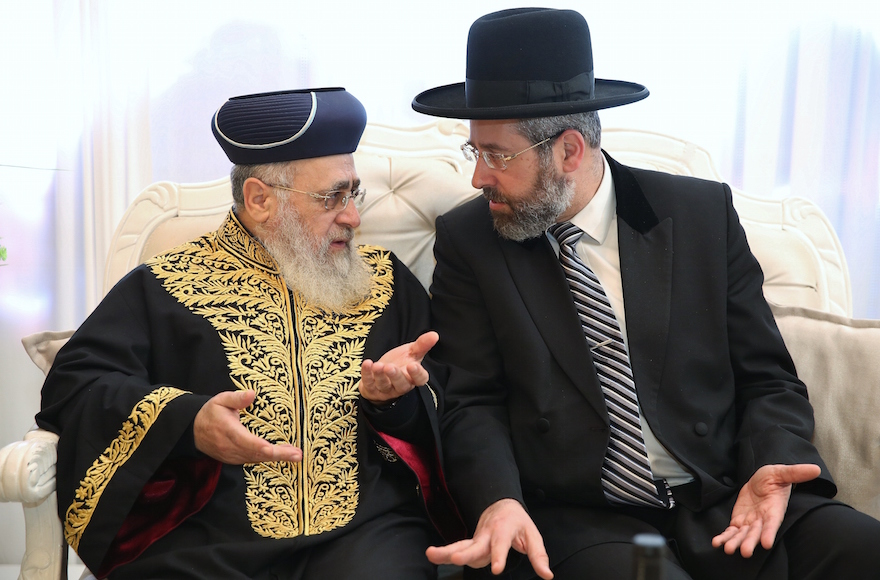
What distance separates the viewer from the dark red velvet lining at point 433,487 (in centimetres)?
218

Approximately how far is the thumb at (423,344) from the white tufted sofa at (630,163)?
829 millimetres

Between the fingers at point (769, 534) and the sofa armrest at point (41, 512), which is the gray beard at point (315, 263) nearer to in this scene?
the sofa armrest at point (41, 512)

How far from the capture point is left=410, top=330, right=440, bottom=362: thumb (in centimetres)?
196

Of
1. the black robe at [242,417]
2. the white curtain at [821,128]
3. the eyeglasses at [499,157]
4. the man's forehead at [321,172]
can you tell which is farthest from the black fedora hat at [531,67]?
the white curtain at [821,128]

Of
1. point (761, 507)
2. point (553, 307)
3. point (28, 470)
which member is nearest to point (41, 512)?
point (28, 470)

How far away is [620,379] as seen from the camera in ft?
7.30

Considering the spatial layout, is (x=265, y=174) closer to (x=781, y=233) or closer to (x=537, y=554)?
(x=537, y=554)

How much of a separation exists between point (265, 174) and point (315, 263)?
0.33m

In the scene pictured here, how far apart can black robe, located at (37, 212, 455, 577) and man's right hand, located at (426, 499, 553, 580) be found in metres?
0.32

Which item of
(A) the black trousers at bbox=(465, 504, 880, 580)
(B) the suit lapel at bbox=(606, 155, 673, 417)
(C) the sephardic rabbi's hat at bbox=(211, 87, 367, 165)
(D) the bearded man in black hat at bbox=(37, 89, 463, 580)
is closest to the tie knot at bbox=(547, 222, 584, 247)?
(B) the suit lapel at bbox=(606, 155, 673, 417)

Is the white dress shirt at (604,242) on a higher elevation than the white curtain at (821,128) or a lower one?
lower

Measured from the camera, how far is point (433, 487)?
225 centimetres

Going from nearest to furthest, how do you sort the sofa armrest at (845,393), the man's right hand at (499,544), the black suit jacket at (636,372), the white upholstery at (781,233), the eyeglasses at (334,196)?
the man's right hand at (499,544)
the black suit jacket at (636,372)
the sofa armrest at (845,393)
the eyeglasses at (334,196)
the white upholstery at (781,233)

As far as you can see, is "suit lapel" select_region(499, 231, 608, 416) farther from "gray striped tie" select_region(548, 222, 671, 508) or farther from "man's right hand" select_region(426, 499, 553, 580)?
"man's right hand" select_region(426, 499, 553, 580)
